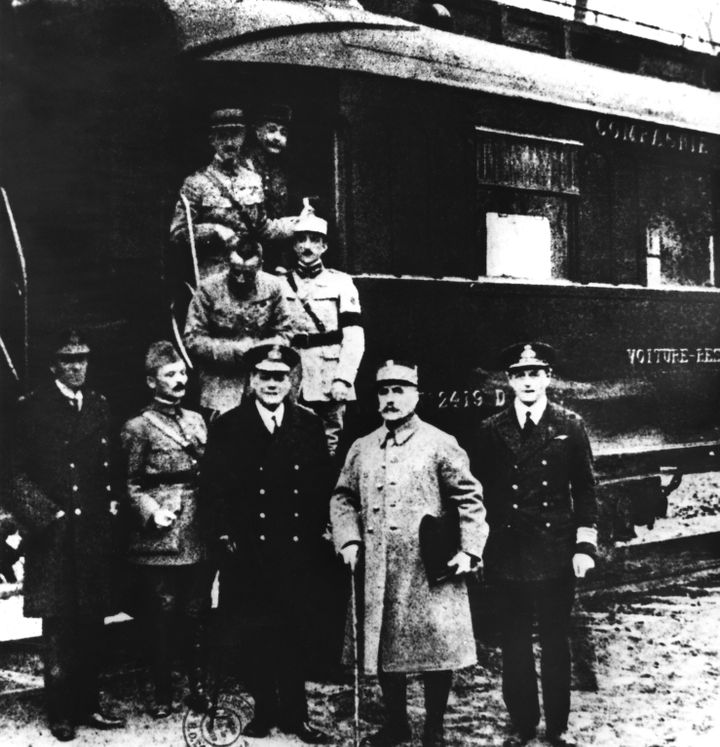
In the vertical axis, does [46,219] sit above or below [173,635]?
above

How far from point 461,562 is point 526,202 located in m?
1.99

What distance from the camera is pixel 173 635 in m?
3.68

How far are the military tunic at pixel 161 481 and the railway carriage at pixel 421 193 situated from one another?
18 cm

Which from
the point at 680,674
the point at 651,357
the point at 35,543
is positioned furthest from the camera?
the point at 651,357

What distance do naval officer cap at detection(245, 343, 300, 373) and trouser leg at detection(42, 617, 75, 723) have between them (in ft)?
3.85

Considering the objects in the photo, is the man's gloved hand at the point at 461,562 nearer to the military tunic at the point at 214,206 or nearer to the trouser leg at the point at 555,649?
the trouser leg at the point at 555,649

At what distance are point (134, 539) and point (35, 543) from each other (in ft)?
1.17

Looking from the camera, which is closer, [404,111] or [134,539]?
[134,539]

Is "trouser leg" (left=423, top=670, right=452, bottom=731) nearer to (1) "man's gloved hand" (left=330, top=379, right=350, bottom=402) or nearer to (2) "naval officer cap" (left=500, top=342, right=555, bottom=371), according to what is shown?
(1) "man's gloved hand" (left=330, top=379, right=350, bottom=402)

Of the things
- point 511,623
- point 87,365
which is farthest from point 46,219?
point 511,623

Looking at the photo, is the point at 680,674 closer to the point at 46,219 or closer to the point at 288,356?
the point at 288,356

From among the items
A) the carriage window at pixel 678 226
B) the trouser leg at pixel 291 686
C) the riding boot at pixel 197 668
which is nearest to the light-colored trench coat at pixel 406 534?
→ the trouser leg at pixel 291 686

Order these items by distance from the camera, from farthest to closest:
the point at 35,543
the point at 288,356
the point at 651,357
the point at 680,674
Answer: the point at 651,357
the point at 680,674
the point at 288,356
the point at 35,543

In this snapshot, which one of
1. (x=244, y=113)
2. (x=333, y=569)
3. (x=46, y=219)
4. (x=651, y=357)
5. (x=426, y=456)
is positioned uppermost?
(x=244, y=113)
